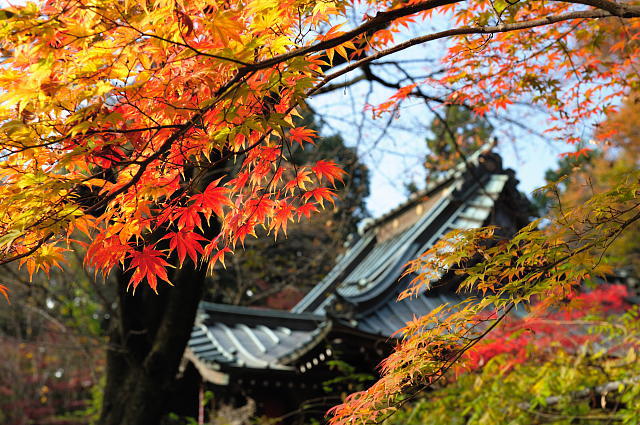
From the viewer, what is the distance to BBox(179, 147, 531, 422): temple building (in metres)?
6.10

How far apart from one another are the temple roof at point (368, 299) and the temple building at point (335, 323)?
1 cm

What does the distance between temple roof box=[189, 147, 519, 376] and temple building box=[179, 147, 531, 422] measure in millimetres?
15

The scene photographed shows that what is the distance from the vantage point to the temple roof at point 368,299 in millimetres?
6551

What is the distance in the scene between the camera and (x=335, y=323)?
5621 millimetres

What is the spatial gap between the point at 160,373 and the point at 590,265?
3809 millimetres

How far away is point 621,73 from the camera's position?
14.7 ft

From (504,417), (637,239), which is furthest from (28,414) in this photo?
(637,239)

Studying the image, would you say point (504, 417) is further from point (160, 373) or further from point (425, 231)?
point (425, 231)

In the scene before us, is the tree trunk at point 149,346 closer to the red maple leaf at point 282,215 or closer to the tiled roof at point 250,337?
the tiled roof at point 250,337

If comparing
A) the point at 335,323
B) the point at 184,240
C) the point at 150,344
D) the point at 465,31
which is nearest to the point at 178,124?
the point at 184,240

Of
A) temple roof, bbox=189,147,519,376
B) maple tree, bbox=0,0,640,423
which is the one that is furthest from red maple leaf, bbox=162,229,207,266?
temple roof, bbox=189,147,519,376

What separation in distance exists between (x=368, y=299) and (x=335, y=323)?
1767 millimetres

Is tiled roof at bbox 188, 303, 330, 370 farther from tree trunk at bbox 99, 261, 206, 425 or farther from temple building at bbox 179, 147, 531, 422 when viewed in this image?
tree trunk at bbox 99, 261, 206, 425

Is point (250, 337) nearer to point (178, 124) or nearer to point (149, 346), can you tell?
point (149, 346)
